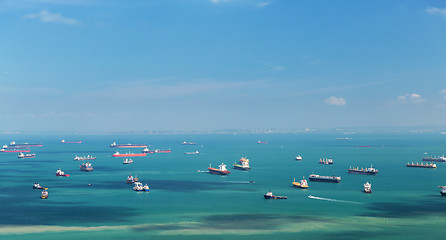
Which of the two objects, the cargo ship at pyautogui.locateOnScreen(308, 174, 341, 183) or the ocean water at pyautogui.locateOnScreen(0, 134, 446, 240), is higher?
the cargo ship at pyautogui.locateOnScreen(308, 174, 341, 183)

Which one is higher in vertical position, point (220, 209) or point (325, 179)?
point (325, 179)

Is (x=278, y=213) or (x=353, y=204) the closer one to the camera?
(x=278, y=213)

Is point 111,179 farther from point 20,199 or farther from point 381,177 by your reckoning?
point 381,177

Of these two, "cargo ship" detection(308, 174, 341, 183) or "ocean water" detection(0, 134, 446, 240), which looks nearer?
"ocean water" detection(0, 134, 446, 240)

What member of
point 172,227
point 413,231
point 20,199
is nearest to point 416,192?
point 413,231

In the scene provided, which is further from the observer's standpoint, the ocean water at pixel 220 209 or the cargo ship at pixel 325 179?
the cargo ship at pixel 325 179

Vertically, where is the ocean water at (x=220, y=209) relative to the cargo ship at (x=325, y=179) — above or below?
below

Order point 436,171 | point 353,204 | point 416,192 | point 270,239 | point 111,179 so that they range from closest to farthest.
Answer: point 270,239
point 353,204
point 416,192
point 111,179
point 436,171

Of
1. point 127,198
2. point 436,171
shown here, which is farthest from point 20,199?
point 436,171

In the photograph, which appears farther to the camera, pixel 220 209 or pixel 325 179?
pixel 325 179

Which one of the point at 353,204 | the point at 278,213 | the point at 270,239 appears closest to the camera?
Answer: the point at 270,239
